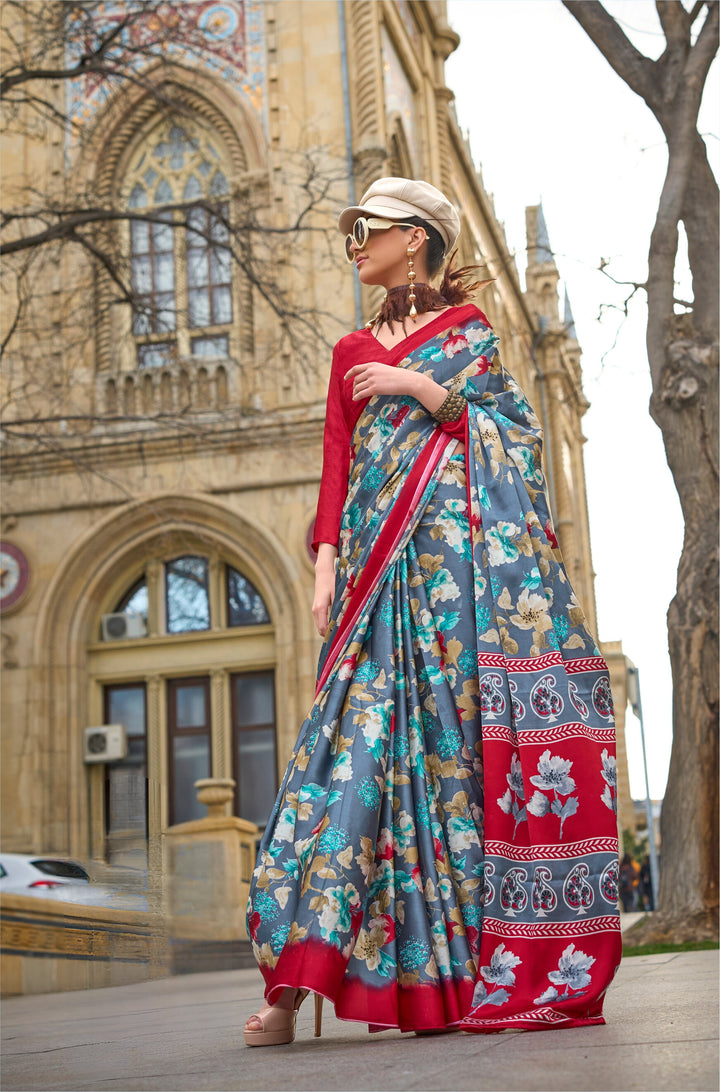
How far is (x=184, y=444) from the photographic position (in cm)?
1666

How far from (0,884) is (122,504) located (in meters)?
9.29

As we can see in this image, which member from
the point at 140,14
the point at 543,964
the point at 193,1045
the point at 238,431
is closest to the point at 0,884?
the point at 193,1045

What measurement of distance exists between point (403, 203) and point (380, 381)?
611 mm

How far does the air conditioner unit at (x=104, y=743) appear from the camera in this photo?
53.7 ft

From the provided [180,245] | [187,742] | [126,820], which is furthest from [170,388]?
[126,820]

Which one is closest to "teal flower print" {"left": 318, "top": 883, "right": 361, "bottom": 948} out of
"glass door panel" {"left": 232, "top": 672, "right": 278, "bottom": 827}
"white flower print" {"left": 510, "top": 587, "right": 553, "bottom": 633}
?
"white flower print" {"left": 510, "top": 587, "right": 553, "bottom": 633}

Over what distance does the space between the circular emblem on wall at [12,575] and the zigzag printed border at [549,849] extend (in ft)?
46.8

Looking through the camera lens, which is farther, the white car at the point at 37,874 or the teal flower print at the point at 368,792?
the white car at the point at 37,874

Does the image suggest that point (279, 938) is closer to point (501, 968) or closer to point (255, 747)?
point (501, 968)

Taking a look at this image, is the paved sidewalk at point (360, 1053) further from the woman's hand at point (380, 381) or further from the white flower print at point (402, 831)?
the woman's hand at point (380, 381)

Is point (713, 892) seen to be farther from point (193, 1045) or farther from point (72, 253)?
A: point (72, 253)

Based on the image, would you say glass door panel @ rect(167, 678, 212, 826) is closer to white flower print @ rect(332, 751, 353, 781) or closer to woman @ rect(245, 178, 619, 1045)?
woman @ rect(245, 178, 619, 1045)

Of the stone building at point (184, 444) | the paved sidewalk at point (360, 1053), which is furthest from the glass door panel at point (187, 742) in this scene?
the paved sidewalk at point (360, 1053)

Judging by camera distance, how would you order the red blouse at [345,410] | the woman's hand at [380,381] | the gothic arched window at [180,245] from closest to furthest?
the woman's hand at [380,381] → the red blouse at [345,410] → the gothic arched window at [180,245]
